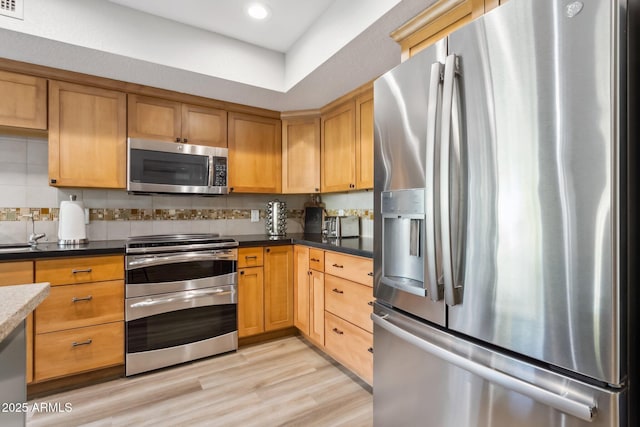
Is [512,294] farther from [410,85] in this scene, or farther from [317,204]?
[317,204]

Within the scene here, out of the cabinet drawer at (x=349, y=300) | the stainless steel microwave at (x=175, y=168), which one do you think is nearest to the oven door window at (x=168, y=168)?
the stainless steel microwave at (x=175, y=168)

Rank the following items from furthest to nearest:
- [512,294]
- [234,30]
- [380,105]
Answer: [234,30] < [380,105] < [512,294]

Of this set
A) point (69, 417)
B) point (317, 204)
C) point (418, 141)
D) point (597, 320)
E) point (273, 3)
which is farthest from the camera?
point (317, 204)

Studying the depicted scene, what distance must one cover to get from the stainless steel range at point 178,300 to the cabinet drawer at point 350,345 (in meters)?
0.80

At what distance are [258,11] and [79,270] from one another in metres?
2.02

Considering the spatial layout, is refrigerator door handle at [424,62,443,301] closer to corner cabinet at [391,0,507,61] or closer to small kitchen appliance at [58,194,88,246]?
corner cabinet at [391,0,507,61]

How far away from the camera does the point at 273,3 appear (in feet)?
6.43

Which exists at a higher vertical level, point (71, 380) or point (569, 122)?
point (569, 122)

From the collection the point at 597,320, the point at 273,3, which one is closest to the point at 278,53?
the point at 273,3

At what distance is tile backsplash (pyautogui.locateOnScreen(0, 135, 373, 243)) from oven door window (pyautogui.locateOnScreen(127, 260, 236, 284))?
26.2 inches

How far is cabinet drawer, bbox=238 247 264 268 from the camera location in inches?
101

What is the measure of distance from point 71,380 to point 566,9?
9.98 ft

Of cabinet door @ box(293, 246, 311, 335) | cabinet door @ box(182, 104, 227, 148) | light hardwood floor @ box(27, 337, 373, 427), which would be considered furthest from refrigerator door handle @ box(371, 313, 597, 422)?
cabinet door @ box(182, 104, 227, 148)

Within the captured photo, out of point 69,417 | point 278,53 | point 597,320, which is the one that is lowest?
point 69,417
